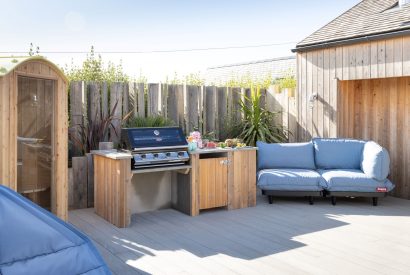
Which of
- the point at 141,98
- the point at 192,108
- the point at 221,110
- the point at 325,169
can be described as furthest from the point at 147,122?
the point at 325,169

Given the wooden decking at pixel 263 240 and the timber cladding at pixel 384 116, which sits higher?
the timber cladding at pixel 384 116

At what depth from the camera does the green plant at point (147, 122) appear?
22.2 feet

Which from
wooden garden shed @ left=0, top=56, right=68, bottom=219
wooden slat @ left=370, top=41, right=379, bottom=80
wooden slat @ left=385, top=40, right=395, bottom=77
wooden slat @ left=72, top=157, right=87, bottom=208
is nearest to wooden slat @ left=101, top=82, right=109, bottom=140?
wooden slat @ left=72, top=157, right=87, bottom=208

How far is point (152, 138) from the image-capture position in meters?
5.64

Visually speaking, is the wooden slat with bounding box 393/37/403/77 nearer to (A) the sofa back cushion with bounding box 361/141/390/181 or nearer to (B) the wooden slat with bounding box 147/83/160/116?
(A) the sofa back cushion with bounding box 361/141/390/181

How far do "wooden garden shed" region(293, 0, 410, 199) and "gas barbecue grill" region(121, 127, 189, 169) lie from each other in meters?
3.31

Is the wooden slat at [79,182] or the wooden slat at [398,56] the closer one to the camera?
the wooden slat at [79,182]

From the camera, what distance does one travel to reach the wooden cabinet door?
19.6 feet

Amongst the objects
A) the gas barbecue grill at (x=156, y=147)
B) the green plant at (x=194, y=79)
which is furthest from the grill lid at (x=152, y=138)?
the green plant at (x=194, y=79)

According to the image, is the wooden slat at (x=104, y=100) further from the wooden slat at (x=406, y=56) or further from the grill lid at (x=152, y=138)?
the wooden slat at (x=406, y=56)

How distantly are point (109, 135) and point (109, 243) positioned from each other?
7.99ft

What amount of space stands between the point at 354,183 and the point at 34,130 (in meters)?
4.55

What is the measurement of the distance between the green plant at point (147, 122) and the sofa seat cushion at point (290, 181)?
1798 millimetres

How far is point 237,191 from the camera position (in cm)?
633
